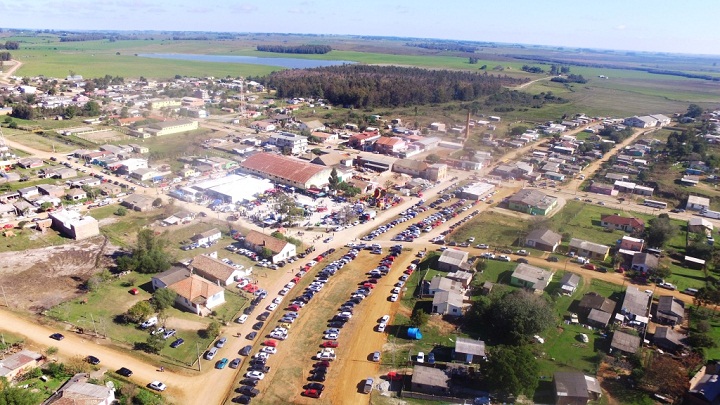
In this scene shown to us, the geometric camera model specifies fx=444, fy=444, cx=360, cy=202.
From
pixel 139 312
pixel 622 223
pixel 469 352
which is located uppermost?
pixel 622 223

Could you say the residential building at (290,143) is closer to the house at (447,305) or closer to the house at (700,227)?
the house at (447,305)

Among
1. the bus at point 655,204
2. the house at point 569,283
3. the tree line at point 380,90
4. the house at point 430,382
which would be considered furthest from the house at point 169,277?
the tree line at point 380,90

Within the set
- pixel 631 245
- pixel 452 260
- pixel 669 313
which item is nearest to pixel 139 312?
pixel 452 260

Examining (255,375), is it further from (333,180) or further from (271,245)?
(333,180)

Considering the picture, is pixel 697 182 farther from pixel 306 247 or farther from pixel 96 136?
pixel 96 136

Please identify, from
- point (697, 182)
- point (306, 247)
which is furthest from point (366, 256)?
point (697, 182)
